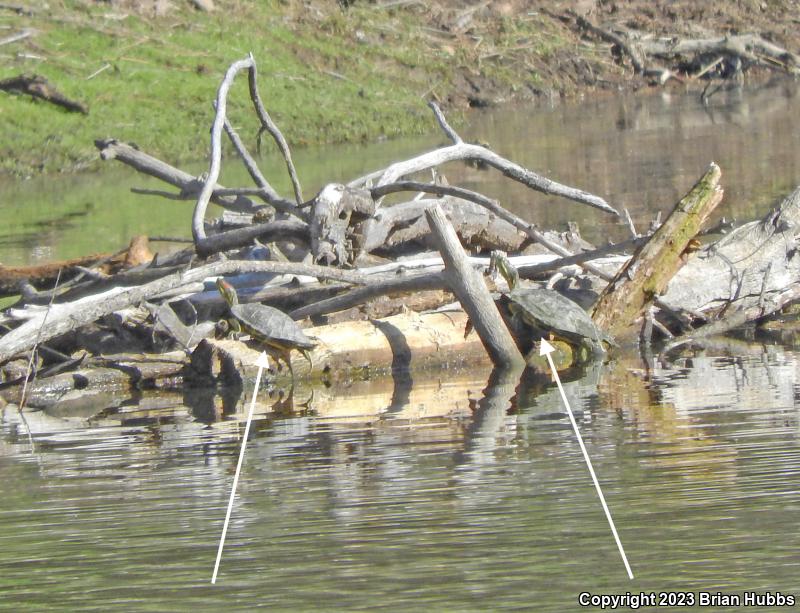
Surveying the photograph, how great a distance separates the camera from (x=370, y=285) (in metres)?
11.1

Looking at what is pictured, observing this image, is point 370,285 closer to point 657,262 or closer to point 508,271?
point 508,271

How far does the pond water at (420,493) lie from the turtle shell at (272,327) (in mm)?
402

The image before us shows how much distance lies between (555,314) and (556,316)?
17 mm

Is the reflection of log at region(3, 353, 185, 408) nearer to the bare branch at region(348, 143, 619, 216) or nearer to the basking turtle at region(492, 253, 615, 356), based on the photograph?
the bare branch at region(348, 143, 619, 216)

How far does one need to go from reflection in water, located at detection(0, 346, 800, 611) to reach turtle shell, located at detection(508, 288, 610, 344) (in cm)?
62

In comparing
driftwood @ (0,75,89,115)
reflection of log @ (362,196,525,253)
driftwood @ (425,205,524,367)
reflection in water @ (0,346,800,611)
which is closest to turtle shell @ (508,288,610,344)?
driftwood @ (425,205,524,367)

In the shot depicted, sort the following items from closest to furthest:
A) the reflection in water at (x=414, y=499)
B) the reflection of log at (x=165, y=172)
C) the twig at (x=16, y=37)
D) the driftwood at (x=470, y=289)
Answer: the reflection in water at (x=414, y=499), the driftwood at (x=470, y=289), the reflection of log at (x=165, y=172), the twig at (x=16, y=37)

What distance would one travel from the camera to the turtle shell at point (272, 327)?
1037 centimetres

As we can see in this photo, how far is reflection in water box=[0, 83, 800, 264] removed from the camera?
19.7m

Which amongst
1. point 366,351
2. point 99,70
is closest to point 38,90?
point 99,70

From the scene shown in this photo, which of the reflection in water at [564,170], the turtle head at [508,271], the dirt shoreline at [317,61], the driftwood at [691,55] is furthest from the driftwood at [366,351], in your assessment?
the driftwood at [691,55]

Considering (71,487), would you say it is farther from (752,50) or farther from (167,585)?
(752,50)

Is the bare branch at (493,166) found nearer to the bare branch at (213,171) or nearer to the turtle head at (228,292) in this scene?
the bare branch at (213,171)

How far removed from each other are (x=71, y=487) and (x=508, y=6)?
3993 cm
